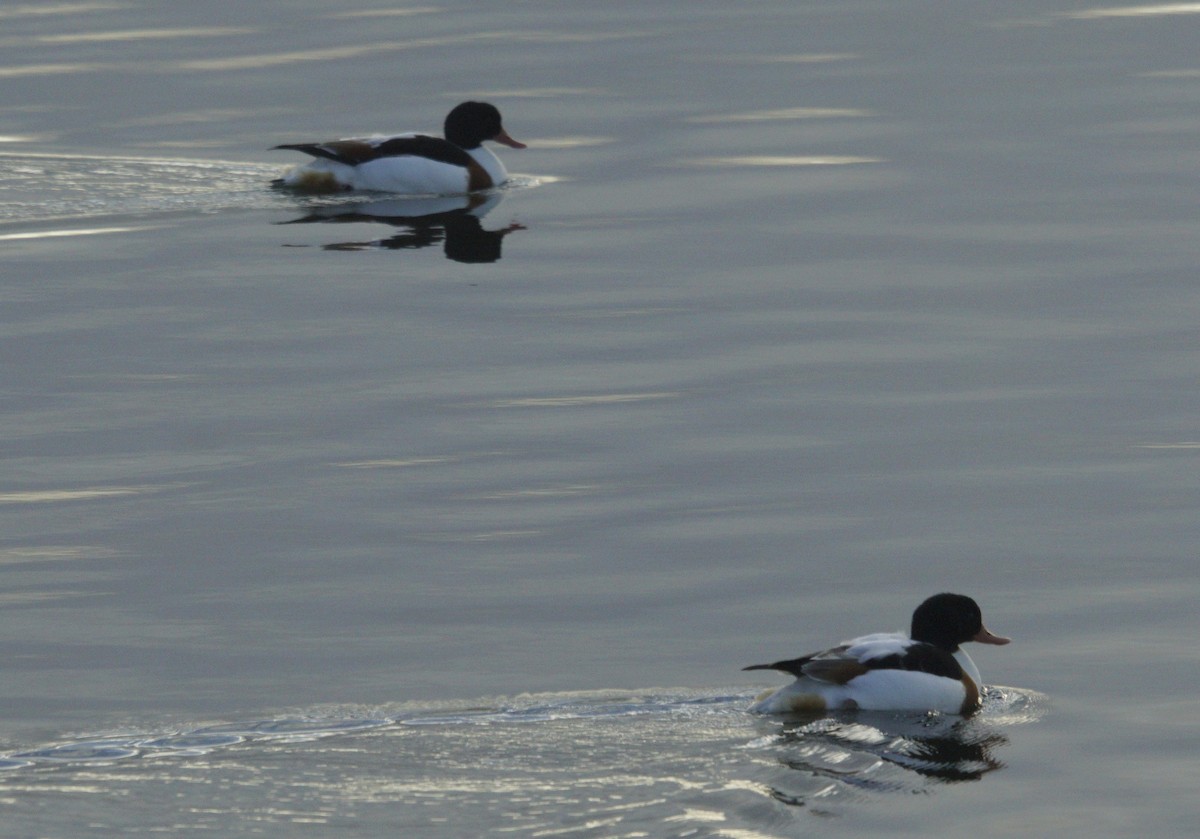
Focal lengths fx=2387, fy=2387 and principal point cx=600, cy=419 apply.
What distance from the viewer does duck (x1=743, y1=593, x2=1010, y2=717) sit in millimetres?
9484

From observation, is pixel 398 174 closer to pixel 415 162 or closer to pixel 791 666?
pixel 415 162

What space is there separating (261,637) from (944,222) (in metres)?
9.11

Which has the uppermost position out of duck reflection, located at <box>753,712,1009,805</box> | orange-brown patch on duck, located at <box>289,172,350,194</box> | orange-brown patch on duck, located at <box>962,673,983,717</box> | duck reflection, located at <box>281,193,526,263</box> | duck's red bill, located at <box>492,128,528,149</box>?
duck's red bill, located at <box>492,128,528,149</box>

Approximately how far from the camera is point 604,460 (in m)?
12.5

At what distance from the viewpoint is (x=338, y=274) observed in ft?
55.2

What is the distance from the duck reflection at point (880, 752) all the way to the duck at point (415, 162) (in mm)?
11295

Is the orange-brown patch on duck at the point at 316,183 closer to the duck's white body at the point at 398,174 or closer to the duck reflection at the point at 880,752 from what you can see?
the duck's white body at the point at 398,174

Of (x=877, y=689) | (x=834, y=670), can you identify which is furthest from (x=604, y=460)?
(x=834, y=670)

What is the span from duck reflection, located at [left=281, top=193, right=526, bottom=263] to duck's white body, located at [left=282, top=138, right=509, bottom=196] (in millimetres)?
134

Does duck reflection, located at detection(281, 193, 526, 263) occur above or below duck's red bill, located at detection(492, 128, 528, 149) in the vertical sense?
below

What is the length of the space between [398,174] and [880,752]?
12.2 m


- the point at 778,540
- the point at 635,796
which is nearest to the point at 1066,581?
the point at 778,540

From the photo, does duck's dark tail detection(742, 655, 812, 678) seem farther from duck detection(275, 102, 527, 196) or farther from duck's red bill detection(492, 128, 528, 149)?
duck's red bill detection(492, 128, 528, 149)

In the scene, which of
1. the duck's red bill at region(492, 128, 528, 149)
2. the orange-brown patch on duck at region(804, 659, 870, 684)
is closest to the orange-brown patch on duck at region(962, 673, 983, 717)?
the orange-brown patch on duck at region(804, 659, 870, 684)
